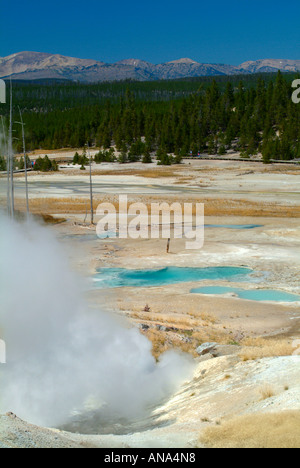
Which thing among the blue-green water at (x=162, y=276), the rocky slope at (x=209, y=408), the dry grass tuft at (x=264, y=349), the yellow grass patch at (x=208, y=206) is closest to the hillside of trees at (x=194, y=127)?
the yellow grass patch at (x=208, y=206)

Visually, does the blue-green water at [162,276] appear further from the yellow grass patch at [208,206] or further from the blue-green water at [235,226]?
the yellow grass patch at [208,206]

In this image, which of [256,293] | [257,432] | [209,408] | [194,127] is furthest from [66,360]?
[194,127]

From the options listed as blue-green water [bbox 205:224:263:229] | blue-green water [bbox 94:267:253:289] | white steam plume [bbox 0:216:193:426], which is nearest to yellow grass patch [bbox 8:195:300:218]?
blue-green water [bbox 205:224:263:229]

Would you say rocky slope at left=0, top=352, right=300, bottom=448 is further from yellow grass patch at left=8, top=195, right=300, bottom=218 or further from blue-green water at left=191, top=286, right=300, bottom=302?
yellow grass patch at left=8, top=195, right=300, bottom=218

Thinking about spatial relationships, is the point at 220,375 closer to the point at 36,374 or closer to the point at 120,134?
the point at 36,374

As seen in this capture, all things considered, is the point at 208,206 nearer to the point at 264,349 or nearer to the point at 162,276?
the point at 162,276
